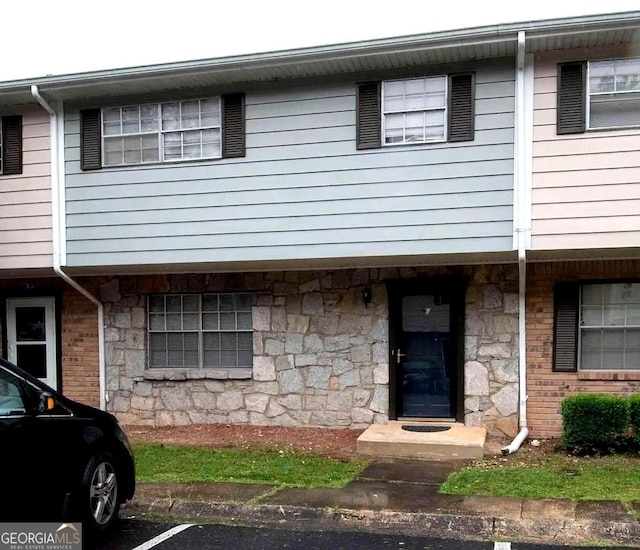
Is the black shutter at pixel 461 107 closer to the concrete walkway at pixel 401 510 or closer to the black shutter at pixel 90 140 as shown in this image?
the concrete walkway at pixel 401 510

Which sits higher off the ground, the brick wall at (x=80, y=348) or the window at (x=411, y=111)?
the window at (x=411, y=111)

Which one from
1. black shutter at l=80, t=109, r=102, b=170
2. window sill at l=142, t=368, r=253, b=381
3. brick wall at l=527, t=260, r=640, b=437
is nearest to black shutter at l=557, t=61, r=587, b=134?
brick wall at l=527, t=260, r=640, b=437

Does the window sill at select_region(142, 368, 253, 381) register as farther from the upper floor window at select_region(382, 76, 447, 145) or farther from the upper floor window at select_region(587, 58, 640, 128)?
the upper floor window at select_region(587, 58, 640, 128)

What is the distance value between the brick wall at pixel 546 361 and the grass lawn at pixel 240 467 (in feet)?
8.01

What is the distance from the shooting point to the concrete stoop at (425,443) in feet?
22.1

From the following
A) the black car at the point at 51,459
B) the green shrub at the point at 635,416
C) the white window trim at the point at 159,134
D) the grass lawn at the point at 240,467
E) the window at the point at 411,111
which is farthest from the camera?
the white window trim at the point at 159,134

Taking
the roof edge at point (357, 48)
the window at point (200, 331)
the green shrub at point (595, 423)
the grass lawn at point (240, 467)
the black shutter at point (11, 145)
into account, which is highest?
the roof edge at point (357, 48)

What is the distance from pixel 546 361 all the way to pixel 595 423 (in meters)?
1.04

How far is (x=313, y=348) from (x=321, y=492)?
2954 mm

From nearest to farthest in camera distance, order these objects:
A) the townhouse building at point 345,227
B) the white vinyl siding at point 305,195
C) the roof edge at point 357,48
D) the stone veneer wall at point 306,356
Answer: the roof edge at point 357,48
the townhouse building at point 345,227
the white vinyl siding at point 305,195
the stone veneer wall at point 306,356

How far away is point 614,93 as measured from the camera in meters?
6.71

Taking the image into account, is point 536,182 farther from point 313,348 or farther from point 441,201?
point 313,348

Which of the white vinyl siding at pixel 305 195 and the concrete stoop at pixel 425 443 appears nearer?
the concrete stoop at pixel 425 443

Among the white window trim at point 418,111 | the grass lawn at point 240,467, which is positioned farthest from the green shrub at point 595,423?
the white window trim at point 418,111
